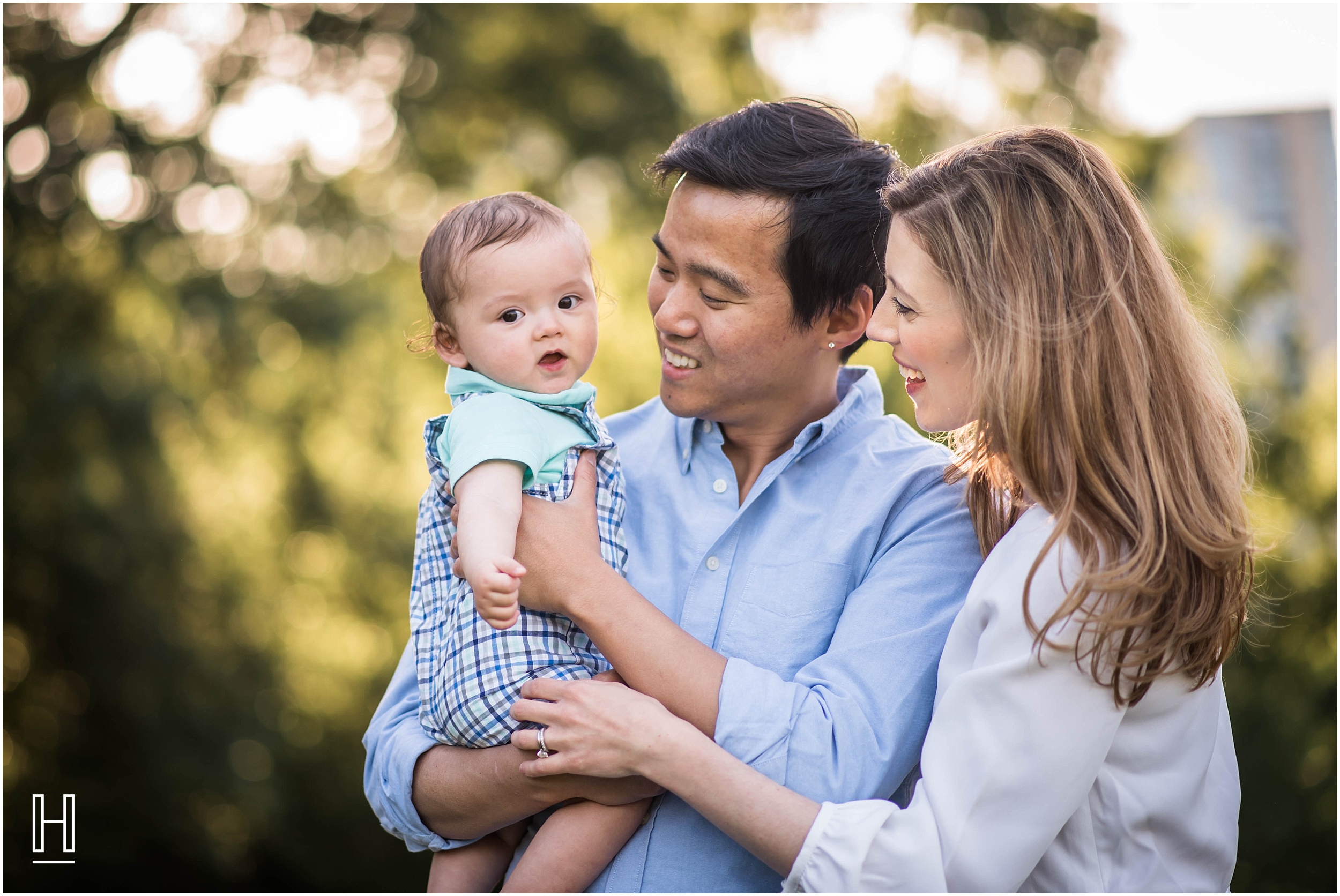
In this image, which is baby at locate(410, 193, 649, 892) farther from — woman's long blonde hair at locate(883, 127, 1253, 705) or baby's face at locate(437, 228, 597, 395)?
woman's long blonde hair at locate(883, 127, 1253, 705)

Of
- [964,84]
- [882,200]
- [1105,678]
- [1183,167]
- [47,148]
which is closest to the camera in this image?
[1105,678]

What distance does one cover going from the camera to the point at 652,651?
5.87 feet

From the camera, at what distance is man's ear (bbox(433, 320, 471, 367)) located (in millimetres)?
2053

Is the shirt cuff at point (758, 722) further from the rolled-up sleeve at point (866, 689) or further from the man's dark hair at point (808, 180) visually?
the man's dark hair at point (808, 180)

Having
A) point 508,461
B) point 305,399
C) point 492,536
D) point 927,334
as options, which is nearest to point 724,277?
point 927,334

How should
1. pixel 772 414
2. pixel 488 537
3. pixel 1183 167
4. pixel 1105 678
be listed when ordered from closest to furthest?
pixel 1105 678, pixel 488 537, pixel 772 414, pixel 1183 167

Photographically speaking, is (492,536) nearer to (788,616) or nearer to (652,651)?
(652,651)

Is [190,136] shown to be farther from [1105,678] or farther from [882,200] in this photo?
[1105,678]

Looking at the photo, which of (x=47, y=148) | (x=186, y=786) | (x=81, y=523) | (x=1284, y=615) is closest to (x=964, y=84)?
(x=1284, y=615)

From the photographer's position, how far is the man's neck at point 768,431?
2.27 metres

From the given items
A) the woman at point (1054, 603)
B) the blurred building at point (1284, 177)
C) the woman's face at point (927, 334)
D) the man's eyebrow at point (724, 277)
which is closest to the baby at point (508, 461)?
the woman at point (1054, 603)

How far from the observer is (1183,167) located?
20.7 feet

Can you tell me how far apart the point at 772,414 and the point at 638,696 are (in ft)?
2.49

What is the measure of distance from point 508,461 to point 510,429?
6cm
